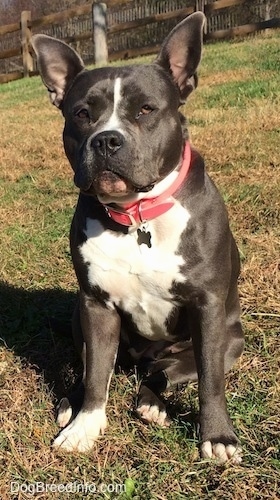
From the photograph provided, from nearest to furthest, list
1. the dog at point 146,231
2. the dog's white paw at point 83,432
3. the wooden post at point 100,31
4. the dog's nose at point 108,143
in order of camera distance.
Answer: the dog's nose at point 108,143, the dog at point 146,231, the dog's white paw at point 83,432, the wooden post at point 100,31

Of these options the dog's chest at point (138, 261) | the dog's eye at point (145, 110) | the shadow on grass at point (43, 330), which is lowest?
the shadow on grass at point (43, 330)

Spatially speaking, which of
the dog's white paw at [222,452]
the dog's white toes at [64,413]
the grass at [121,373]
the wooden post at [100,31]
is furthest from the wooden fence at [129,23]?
the dog's white paw at [222,452]

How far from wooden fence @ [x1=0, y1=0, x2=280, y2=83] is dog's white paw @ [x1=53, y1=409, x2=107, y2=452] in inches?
452

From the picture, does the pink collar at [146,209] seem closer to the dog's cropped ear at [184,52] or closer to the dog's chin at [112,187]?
the dog's chin at [112,187]

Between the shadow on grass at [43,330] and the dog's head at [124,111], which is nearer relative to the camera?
the dog's head at [124,111]

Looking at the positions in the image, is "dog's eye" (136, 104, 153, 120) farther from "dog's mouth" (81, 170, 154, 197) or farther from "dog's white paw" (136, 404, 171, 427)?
"dog's white paw" (136, 404, 171, 427)

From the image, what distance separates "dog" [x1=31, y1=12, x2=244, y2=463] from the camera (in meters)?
2.32

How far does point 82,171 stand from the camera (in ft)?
7.57

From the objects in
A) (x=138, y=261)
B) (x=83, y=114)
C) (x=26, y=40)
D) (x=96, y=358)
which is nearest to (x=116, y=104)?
(x=83, y=114)

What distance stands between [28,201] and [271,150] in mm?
2045

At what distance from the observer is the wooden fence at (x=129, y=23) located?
45.4 feet

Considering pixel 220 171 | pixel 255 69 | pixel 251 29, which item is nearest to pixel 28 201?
pixel 220 171

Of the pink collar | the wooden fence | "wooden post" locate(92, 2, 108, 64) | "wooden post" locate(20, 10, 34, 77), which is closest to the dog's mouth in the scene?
the pink collar

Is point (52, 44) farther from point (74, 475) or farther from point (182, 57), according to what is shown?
point (74, 475)
